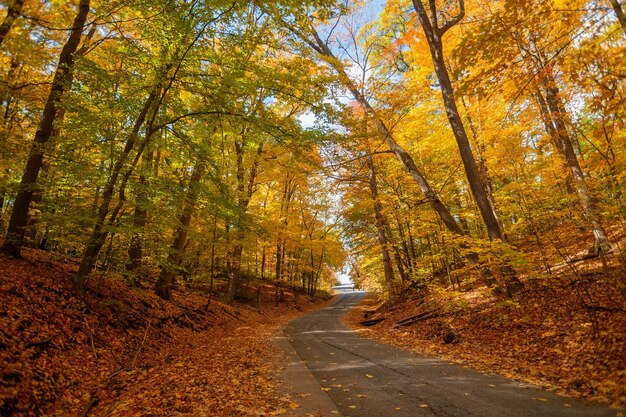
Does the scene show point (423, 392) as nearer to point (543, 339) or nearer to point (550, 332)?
point (543, 339)

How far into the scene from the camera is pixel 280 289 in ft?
92.2

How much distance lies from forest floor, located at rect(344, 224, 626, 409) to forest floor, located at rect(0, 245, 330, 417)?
4.12 m

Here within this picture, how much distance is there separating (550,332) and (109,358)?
9408 millimetres

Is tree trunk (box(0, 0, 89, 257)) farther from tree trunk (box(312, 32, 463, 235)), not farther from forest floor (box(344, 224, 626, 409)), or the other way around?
forest floor (box(344, 224, 626, 409))

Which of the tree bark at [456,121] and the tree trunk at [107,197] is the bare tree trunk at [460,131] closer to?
the tree bark at [456,121]

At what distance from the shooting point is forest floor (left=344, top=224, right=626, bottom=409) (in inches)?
177

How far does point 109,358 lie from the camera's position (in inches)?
267

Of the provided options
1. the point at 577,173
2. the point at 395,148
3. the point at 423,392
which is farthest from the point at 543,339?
the point at 395,148

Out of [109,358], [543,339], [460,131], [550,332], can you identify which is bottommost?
[109,358]

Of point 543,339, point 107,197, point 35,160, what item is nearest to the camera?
point 543,339

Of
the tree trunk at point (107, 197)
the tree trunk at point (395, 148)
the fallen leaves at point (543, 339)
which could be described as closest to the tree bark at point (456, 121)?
the tree trunk at point (395, 148)

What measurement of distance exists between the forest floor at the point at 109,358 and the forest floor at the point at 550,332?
412 centimetres

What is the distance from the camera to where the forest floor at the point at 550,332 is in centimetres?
450

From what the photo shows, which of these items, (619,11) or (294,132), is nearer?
(619,11)
